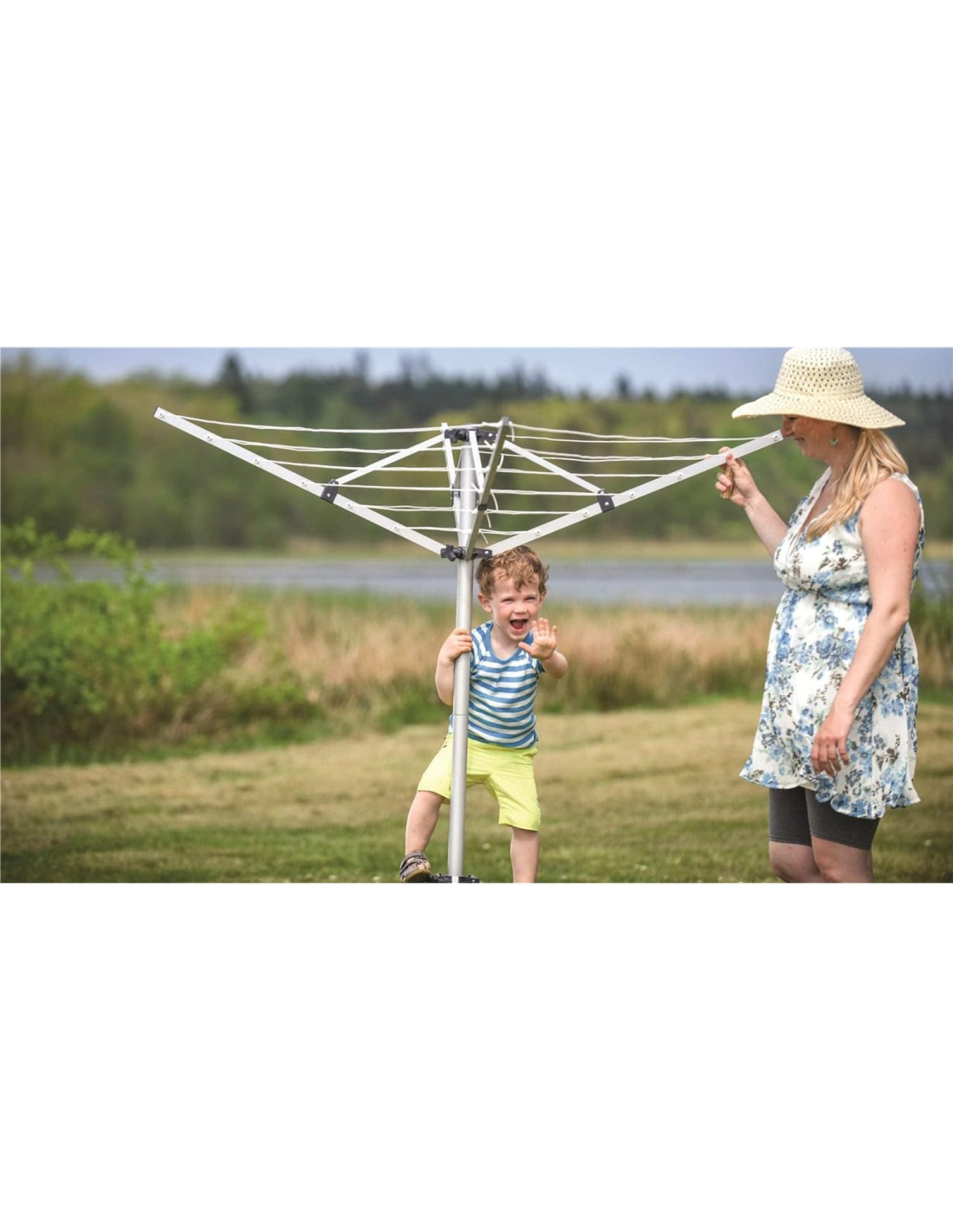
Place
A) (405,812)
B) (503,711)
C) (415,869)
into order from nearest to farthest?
(415,869)
(503,711)
(405,812)

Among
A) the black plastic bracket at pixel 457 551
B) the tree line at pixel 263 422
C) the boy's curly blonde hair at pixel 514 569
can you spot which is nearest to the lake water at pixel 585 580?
the tree line at pixel 263 422

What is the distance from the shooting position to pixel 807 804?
4289mm

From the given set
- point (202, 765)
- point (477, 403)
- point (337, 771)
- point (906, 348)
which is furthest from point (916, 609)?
point (202, 765)

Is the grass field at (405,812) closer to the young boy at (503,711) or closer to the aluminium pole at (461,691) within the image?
the young boy at (503,711)

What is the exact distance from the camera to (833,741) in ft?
12.8

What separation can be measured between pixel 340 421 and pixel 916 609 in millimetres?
4418

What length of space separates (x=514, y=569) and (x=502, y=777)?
2.38 ft

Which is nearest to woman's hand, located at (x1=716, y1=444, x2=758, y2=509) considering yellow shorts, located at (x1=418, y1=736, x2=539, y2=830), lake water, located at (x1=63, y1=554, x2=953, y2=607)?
yellow shorts, located at (x1=418, y1=736, x2=539, y2=830)

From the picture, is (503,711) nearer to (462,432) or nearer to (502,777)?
(502,777)

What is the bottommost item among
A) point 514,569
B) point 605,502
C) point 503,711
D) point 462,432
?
point 503,711

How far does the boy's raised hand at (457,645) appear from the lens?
4562 millimetres

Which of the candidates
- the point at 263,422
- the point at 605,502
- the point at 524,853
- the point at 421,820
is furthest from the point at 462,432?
the point at 263,422

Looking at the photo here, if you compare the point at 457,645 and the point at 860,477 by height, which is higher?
the point at 860,477
